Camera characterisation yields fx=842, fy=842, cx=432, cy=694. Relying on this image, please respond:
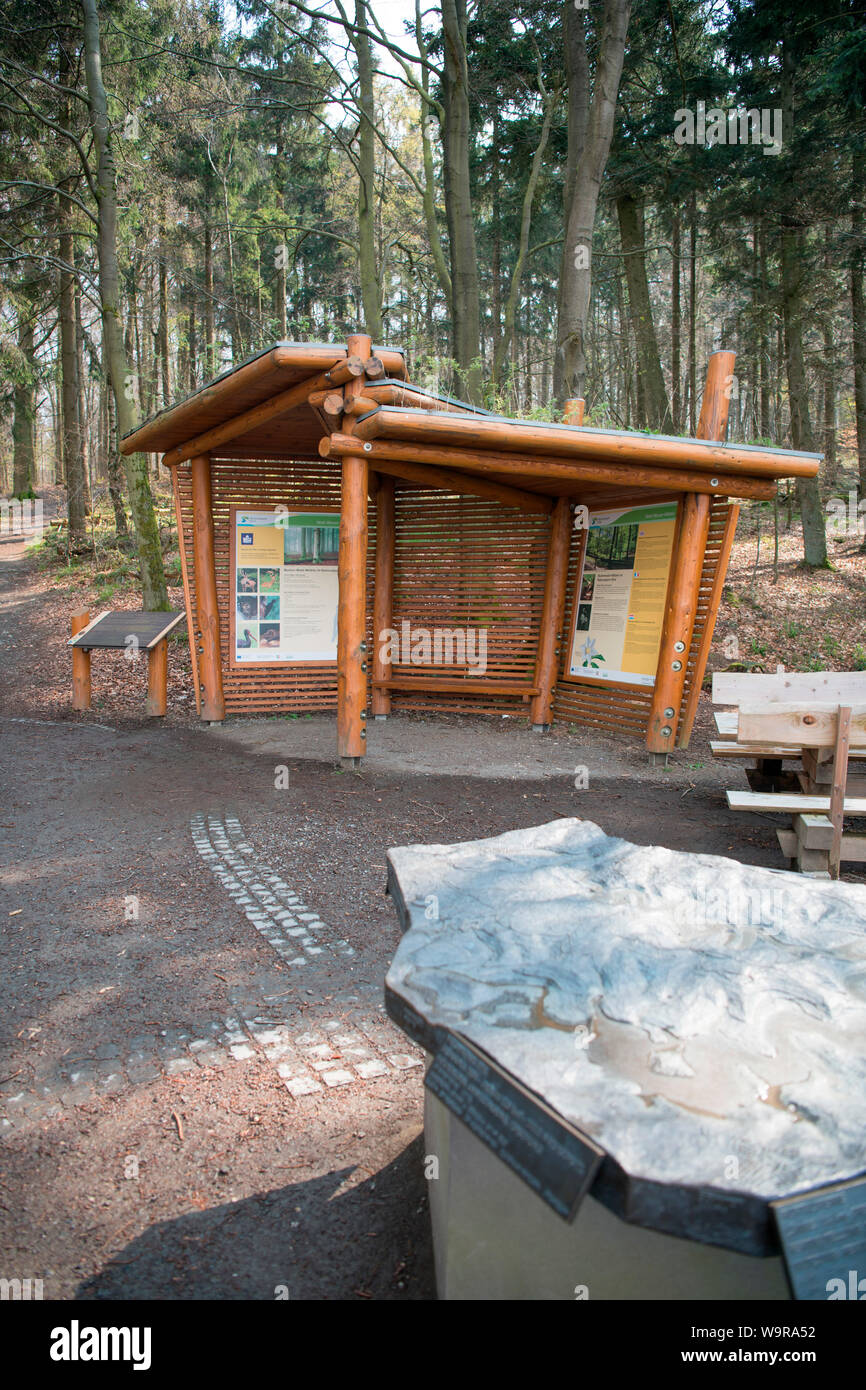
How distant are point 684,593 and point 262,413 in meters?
4.05

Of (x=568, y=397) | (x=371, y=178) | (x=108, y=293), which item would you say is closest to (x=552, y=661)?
(x=568, y=397)

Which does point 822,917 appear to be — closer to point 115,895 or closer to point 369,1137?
point 369,1137

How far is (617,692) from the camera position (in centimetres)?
841

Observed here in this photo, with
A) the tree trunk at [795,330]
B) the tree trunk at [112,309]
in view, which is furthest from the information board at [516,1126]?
the tree trunk at [795,330]

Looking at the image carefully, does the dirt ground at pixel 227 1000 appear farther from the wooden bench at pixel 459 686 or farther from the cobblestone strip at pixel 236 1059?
the wooden bench at pixel 459 686

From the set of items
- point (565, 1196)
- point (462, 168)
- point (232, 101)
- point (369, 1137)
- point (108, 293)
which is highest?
point (232, 101)

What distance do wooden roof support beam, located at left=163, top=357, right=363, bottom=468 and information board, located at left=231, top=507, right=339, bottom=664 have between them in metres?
0.76

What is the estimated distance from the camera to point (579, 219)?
35.0ft

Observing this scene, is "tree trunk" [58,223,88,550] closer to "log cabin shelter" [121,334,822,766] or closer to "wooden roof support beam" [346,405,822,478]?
"log cabin shelter" [121,334,822,766]

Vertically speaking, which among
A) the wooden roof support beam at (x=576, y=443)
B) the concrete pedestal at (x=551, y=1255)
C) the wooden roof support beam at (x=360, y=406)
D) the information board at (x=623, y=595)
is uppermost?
the wooden roof support beam at (x=360, y=406)

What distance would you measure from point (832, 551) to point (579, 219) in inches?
386

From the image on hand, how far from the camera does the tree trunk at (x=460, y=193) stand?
11.9 metres

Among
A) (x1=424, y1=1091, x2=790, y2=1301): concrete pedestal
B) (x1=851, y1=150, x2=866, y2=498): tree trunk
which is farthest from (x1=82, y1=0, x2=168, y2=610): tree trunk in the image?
(x1=424, y1=1091, x2=790, y2=1301): concrete pedestal

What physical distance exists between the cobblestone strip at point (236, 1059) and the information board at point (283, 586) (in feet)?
20.0
